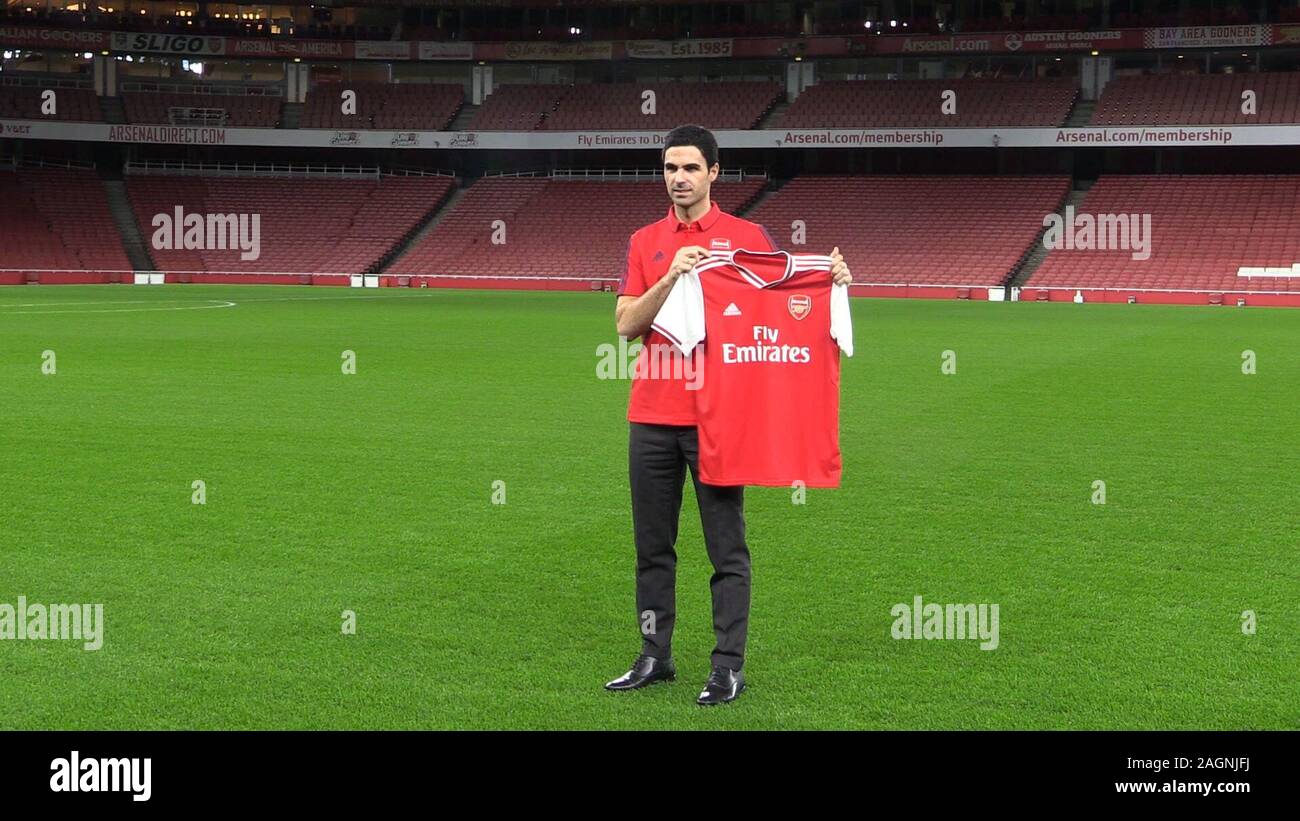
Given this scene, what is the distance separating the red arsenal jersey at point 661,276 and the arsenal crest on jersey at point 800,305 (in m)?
0.22

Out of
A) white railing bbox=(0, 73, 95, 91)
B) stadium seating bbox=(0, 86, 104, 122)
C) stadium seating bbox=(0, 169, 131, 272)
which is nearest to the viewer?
stadium seating bbox=(0, 169, 131, 272)

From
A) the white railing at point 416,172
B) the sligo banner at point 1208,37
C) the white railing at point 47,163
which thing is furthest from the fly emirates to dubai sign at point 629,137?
the sligo banner at point 1208,37

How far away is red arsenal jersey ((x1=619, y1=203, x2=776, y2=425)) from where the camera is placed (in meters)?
5.47

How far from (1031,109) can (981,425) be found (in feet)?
144

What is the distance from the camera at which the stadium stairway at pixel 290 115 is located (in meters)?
62.1

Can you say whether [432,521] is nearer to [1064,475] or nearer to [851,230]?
[1064,475]

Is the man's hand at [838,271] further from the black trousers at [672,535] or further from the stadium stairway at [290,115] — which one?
the stadium stairway at [290,115]

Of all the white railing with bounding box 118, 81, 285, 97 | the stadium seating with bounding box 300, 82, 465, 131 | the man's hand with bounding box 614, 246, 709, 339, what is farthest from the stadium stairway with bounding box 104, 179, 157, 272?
the man's hand with bounding box 614, 246, 709, 339

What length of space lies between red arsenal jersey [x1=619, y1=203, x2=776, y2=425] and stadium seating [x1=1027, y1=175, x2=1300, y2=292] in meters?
42.6

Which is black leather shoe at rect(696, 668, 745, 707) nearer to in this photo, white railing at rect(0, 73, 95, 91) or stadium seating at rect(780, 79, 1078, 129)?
stadium seating at rect(780, 79, 1078, 129)

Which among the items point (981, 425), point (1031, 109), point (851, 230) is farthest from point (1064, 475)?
point (1031, 109)

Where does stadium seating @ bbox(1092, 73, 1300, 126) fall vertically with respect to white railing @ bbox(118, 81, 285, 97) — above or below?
below

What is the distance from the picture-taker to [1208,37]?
5391 centimetres

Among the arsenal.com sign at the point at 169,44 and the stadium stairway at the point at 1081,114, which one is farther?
the arsenal.com sign at the point at 169,44
